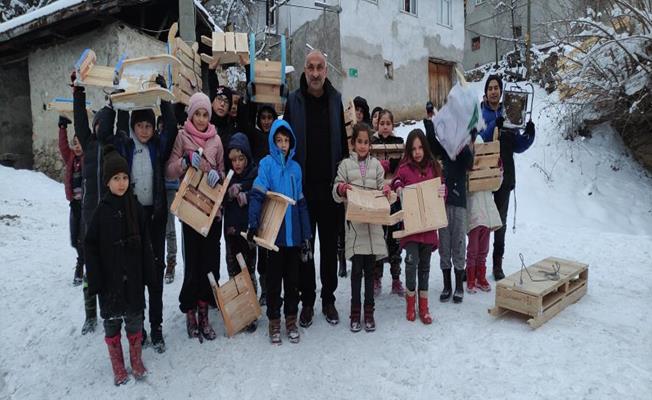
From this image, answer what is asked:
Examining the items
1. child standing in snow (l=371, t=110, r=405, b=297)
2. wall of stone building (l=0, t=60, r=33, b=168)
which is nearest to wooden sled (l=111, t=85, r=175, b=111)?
child standing in snow (l=371, t=110, r=405, b=297)

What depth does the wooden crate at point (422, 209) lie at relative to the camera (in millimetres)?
4125

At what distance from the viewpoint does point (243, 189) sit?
4.23 meters

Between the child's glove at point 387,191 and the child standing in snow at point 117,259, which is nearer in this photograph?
the child standing in snow at point 117,259

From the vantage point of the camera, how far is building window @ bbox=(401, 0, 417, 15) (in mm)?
17656

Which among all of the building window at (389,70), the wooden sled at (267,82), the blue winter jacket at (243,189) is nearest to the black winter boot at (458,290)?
the blue winter jacket at (243,189)

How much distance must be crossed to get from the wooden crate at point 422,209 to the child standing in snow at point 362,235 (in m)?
0.22

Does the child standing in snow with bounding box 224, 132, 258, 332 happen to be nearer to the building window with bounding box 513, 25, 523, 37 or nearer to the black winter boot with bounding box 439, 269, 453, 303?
the black winter boot with bounding box 439, 269, 453, 303

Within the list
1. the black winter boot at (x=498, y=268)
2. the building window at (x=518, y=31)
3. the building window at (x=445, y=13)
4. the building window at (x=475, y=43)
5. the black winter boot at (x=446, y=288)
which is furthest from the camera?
the building window at (x=475, y=43)

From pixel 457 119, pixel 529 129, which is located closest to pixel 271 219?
pixel 457 119

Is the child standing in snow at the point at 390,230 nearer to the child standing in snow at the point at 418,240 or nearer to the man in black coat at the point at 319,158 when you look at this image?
the child standing in snow at the point at 418,240

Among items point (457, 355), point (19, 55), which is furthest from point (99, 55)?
point (457, 355)

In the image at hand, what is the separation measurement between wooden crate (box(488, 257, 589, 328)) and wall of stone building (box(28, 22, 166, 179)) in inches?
372

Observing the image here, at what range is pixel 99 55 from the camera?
1041cm

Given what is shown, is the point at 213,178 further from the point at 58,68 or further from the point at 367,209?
the point at 58,68
